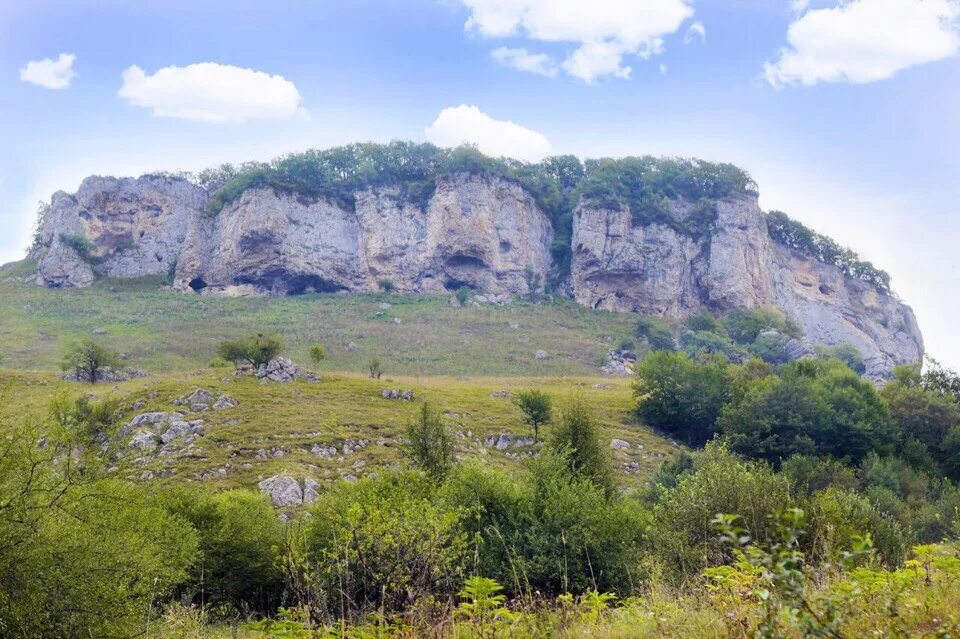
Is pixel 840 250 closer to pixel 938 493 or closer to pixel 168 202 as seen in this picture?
pixel 938 493

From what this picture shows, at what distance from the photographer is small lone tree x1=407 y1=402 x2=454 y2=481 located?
1291 inches

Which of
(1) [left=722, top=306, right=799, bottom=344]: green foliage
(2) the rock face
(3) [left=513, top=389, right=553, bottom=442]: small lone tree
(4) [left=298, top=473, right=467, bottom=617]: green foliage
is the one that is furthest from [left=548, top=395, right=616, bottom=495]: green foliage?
(2) the rock face

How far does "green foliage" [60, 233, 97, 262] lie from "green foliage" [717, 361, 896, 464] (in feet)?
374

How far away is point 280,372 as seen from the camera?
60.0m

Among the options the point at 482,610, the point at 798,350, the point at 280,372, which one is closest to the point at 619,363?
the point at 798,350

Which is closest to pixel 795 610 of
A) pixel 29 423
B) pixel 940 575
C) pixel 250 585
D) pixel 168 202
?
pixel 940 575

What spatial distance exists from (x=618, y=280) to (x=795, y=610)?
13108 centimetres

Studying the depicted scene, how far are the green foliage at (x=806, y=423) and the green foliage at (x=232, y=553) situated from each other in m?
39.8

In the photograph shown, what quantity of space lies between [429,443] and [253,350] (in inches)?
1373

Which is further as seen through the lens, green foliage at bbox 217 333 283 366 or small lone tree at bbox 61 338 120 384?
green foliage at bbox 217 333 283 366

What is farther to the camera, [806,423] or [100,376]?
[100,376]

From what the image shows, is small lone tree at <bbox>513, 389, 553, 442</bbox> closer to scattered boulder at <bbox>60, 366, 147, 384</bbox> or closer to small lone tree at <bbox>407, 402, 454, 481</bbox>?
small lone tree at <bbox>407, 402, 454, 481</bbox>

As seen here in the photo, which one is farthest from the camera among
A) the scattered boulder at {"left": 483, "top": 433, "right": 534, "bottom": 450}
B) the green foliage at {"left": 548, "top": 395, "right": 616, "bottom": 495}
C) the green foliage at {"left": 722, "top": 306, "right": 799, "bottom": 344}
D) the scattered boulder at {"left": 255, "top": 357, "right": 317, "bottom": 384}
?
the green foliage at {"left": 722, "top": 306, "right": 799, "bottom": 344}

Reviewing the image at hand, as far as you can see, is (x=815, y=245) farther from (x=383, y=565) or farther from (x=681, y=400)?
(x=383, y=565)
